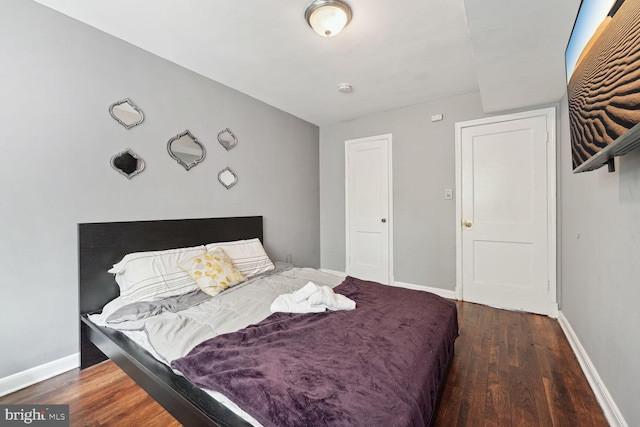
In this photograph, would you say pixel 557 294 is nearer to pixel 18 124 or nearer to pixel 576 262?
pixel 576 262

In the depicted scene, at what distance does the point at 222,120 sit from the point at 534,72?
2.90 meters

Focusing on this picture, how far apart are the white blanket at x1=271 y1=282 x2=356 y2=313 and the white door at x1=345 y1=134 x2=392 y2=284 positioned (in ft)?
7.08

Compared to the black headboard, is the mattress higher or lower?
lower

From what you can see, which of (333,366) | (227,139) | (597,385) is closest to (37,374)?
(333,366)

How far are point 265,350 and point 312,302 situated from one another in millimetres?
514

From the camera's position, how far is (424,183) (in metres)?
3.48

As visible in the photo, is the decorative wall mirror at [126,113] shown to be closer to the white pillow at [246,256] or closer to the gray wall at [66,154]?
the gray wall at [66,154]

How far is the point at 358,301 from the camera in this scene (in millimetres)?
1936

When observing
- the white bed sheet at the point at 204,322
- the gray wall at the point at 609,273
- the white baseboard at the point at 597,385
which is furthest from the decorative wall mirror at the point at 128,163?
the white baseboard at the point at 597,385

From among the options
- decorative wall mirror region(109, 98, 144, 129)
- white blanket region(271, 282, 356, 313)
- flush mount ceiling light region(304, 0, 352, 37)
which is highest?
flush mount ceiling light region(304, 0, 352, 37)

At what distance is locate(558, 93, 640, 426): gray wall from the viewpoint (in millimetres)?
1246

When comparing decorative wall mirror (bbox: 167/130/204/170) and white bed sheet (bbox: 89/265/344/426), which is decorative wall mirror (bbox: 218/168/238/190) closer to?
decorative wall mirror (bbox: 167/130/204/170)

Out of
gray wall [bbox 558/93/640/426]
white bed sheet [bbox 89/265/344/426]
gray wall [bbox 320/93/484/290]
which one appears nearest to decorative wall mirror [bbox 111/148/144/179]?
white bed sheet [bbox 89/265/344/426]

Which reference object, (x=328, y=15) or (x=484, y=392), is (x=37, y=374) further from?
(x=328, y=15)
